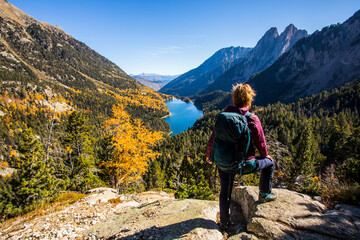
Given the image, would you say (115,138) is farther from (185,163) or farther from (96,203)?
(185,163)

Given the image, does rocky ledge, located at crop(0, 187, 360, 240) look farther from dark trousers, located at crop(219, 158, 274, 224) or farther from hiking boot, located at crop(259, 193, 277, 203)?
dark trousers, located at crop(219, 158, 274, 224)

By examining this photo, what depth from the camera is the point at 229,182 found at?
3.56 m

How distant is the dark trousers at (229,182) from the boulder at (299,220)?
559 mm

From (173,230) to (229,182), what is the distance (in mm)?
2120

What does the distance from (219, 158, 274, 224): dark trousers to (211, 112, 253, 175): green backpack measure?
1.39ft

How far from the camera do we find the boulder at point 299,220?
3.19 metres

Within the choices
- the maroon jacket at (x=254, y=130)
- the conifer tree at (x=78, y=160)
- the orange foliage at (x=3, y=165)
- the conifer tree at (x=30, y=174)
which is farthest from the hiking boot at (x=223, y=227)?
the orange foliage at (x=3, y=165)

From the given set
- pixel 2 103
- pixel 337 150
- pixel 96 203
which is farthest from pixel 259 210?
pixel 2 103

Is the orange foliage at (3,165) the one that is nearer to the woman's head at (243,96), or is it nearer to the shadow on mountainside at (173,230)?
the shadow on mountainside at (173,230)

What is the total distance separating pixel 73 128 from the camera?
21484 millimetres

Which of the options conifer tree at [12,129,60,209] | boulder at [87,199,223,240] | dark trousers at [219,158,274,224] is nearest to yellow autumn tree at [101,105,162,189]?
conifer tree at [12,129,60,209]

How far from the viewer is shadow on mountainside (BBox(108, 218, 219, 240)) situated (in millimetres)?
4070

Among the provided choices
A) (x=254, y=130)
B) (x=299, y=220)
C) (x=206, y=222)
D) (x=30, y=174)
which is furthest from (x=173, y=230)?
(x=30, y=174)

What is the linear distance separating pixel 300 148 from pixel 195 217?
35.8 meters
